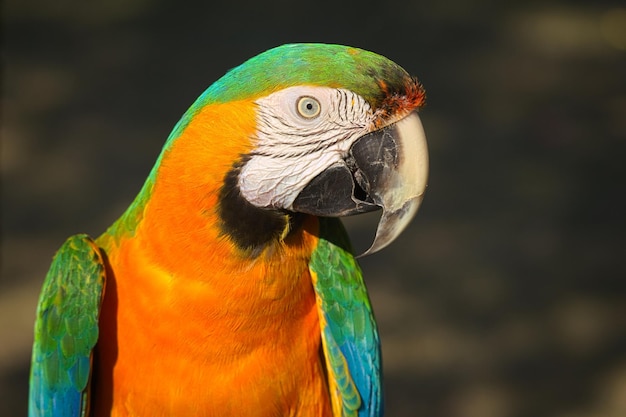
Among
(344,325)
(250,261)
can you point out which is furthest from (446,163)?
(250,261)

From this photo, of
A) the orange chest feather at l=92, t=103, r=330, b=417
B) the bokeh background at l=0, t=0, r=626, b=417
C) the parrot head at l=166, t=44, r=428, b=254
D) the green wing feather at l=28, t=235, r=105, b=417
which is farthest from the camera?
the bokeh background at l=0, t=0, r=626, b=417

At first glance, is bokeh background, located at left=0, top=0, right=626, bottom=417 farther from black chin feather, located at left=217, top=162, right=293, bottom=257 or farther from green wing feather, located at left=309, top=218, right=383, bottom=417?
black chin feather, located at left=217, top=162, right=293, bottom=257

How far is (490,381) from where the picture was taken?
10.5 feet

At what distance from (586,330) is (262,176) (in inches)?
90.7

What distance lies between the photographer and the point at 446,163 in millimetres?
3775

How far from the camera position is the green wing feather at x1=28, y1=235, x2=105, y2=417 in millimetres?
1634

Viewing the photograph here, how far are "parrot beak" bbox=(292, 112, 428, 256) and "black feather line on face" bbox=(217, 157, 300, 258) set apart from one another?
103 mm

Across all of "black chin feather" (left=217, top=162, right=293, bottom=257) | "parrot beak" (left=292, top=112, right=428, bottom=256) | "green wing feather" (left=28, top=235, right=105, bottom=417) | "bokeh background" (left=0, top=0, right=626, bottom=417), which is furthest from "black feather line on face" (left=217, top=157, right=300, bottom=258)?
"bokeh background" (left=0, top=0, right=626, bottom=417)

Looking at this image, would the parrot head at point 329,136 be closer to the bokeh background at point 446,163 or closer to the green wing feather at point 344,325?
the green wing feather at point 344,325

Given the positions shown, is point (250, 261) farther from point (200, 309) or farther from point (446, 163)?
point (446, 163)

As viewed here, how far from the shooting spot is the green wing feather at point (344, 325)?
5.65 ft

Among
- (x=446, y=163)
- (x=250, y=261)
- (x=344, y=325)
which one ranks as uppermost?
(x=446, y=163)

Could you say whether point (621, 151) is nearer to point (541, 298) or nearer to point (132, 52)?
point (541, 298)

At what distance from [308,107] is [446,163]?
2.44 meters
